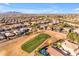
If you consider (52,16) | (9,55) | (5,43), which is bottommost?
(9,55)

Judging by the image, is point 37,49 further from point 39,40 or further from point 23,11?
point 23,11

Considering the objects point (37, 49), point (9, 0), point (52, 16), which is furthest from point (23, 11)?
point (37, 49)

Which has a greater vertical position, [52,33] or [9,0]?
[9,0]

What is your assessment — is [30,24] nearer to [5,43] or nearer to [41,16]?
[41,16]

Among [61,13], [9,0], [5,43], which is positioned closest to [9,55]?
[5,43]

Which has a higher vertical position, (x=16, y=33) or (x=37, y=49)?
(x=16, y=33)

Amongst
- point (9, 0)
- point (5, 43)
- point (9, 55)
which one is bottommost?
point (9, 55)
